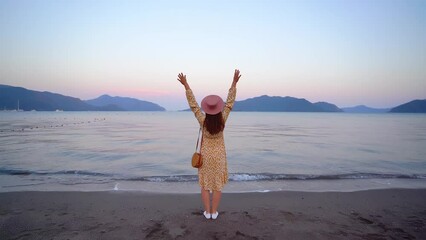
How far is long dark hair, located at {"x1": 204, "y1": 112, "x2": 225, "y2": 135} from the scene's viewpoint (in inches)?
185

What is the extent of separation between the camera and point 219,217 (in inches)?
211

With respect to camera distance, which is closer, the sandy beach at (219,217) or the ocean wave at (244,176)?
the sandy beach at (219,217)

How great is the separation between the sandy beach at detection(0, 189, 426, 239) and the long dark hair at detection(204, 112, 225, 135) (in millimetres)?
1720

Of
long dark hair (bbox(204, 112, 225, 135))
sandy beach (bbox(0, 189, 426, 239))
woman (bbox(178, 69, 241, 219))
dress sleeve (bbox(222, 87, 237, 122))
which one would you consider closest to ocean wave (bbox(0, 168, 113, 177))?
sandy beach (bbox(0, 189, 426, 239))

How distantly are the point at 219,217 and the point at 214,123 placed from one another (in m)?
1.94

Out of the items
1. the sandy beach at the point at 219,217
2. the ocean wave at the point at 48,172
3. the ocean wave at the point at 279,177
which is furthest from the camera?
the ocean wave at the point at 48,172

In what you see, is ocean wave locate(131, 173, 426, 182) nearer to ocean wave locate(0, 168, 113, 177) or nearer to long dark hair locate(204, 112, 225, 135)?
ocean wave locate(0, 168, 113, 177)

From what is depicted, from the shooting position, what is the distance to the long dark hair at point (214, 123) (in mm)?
4711

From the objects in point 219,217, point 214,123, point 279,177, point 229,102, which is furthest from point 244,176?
point 214,123

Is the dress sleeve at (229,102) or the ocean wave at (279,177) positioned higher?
the dress sleeve at (229,102)

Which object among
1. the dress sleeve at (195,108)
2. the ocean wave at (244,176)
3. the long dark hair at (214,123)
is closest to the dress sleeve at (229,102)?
the long dark hair at (214,123)

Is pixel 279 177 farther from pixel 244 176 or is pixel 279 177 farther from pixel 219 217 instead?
pixel 219 217

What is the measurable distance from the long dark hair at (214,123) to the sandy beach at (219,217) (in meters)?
1.72

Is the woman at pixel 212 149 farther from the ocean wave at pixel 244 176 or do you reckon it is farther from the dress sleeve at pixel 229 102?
the ocean wave at pixel 244 176
